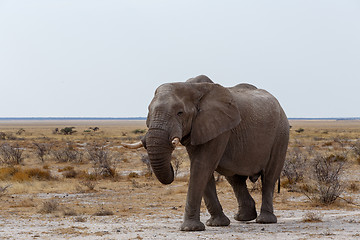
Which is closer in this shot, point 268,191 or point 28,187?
point 268,191

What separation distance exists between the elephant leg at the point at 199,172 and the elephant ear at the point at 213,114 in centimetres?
20

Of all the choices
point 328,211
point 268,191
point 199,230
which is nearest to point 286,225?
point 268,191

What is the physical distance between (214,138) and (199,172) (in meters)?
0.60

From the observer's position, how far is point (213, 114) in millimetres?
8617

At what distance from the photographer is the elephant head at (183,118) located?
25.5 feet

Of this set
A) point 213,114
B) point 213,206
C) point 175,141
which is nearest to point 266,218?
point 213,206

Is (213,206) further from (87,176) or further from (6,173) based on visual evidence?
(6,173)

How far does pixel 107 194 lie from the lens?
15.6m

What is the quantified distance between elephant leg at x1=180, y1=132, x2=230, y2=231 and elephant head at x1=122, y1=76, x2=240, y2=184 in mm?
203

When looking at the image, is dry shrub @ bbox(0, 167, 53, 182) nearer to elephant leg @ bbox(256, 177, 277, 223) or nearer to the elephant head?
elephant leg @ bbox(256, 177, 277, 223)

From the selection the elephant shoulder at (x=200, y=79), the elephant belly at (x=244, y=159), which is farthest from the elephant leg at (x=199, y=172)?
the elephant shoulder at (x=200, y=79)

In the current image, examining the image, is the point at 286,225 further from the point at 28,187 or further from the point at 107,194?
the point at 28,187

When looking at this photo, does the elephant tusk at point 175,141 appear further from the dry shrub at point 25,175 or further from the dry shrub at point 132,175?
the dry shrub at point 132,175

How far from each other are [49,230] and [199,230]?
2568mm
